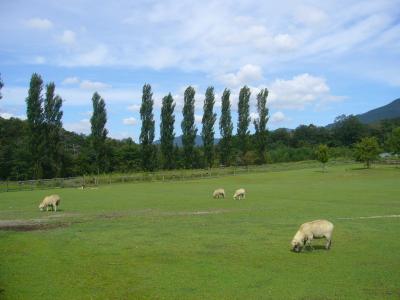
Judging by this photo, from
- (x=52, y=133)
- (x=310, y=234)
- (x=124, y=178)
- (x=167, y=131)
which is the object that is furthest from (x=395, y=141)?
(x=310, y=234)

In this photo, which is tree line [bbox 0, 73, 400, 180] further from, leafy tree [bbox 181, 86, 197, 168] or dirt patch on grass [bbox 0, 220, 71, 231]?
dirt patch on grass [bbox 0, 220, 71, 231]

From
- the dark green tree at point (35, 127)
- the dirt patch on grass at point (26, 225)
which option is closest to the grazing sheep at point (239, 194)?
the dirt patch on grass at point (26, 225)

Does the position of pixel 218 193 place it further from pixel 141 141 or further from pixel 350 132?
pixel 350 132

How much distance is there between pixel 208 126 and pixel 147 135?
45.6 feet

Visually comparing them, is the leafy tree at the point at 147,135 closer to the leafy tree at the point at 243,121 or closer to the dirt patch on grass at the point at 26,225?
the leafy tree at the point at 243,121

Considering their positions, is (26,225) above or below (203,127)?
below

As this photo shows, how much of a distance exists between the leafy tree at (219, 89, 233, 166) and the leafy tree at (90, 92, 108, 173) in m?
24.6

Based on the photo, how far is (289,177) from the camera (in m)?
72.0

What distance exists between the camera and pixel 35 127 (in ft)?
236

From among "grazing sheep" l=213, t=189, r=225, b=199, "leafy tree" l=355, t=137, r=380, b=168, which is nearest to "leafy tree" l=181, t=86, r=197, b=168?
"leafy tree" l=355, t=137, r=380, b=168

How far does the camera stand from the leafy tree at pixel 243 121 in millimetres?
93812

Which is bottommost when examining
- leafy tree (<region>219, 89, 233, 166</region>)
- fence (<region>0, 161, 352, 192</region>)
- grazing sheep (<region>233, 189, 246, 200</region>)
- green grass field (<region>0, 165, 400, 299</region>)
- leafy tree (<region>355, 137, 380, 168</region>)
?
green grass field (<region>0, 165, 400, 299</region>)

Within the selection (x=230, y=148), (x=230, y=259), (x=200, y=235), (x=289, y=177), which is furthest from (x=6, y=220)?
(x=230, y=148)

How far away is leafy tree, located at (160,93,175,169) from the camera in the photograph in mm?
85875
